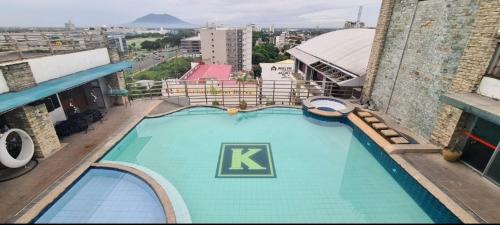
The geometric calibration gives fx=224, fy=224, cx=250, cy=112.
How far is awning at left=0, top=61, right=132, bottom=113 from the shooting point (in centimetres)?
662

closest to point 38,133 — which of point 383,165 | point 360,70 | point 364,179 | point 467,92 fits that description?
point 364,179

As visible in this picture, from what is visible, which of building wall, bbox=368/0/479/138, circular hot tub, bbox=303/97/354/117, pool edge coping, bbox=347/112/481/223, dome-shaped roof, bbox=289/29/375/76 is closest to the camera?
pool edge coping, bbox=347/112/481/223

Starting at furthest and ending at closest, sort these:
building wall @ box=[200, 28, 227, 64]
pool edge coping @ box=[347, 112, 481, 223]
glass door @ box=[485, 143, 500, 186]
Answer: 1. building wall @ box=[200, 28, 227, 64]
2. glass door @ box=[485, 143, 500, 186]
3. pool edge coping @ box=[347, 112, 481, 223]

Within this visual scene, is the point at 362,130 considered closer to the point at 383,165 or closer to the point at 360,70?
the point at 383,165

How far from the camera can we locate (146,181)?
670cm

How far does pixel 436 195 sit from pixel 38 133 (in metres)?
12.2

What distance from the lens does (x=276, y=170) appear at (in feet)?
25.2

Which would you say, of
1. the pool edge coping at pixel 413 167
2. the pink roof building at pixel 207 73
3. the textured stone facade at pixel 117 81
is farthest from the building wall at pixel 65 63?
the pink roof building at pixel 207 73

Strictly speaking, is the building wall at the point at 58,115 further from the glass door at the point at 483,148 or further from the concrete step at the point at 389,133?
the glass door at the point at 483,148

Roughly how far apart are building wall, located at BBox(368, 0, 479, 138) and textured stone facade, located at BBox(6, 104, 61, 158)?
45.9ft

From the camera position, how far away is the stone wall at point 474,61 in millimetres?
6352

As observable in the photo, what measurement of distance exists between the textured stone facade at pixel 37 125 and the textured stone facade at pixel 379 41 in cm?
1439

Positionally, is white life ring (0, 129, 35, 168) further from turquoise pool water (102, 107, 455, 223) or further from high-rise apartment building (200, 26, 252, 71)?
high-rise apartment building (200, 26, 252, 71)

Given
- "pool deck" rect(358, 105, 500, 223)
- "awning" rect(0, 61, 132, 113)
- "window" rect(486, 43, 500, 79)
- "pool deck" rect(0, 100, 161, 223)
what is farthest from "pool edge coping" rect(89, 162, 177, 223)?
"window" rect(486, 43, 500, 79)
